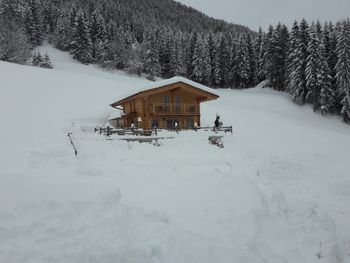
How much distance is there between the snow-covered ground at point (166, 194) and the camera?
7.86 metres

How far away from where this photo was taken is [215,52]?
71062mm

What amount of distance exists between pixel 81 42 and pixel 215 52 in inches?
1144

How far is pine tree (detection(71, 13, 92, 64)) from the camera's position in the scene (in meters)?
69.9

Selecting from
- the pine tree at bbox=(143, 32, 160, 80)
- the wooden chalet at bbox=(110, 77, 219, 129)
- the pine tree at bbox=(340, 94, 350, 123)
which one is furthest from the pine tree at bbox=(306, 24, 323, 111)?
the pine tree at bbox=(143, 32, 160, 80)

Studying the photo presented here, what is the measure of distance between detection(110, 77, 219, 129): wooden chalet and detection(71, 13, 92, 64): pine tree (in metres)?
41.6

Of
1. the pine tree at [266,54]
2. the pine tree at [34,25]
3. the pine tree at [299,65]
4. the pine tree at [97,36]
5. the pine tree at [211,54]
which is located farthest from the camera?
the pine tree at [34,25]

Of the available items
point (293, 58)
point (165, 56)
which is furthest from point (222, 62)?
point (293, 58)

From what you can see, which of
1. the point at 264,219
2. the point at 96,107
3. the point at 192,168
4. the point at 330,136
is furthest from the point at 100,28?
the point at 264,219

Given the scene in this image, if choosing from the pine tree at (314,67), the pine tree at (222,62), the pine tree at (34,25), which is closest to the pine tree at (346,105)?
the pine tree at (314,67)

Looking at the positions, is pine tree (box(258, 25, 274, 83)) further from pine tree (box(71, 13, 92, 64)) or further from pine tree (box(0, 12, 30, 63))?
pine tree (box(0, 12, 30, 63))

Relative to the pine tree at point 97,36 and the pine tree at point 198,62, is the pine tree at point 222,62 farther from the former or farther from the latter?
the pine tree at point 97,36

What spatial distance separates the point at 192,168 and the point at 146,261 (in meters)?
11.2

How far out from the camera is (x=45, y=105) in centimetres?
3406

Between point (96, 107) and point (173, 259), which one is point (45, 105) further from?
point (173, 259)
